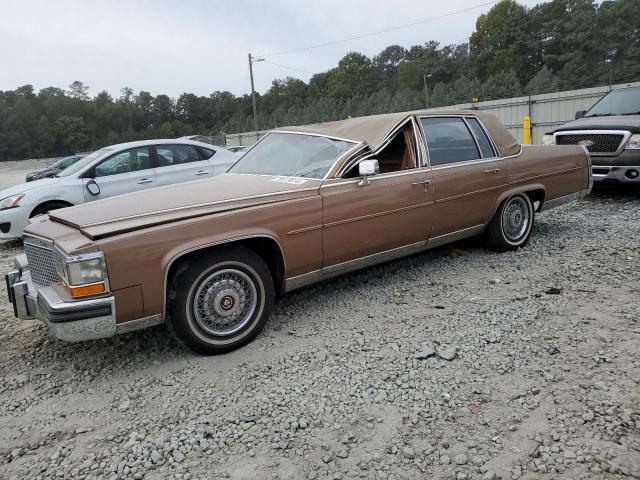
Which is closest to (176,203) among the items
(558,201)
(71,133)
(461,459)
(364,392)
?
(364,392)

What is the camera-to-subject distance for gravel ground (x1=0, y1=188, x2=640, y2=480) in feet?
8.04

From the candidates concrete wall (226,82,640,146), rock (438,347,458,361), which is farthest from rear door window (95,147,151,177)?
concrete wall (226,82,640,146)

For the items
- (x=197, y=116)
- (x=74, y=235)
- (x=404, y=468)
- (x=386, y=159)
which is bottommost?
(x=404, y=468)

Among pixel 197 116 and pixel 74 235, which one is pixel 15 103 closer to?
pixel 197 116

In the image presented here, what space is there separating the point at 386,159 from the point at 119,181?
499cm

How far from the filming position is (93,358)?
365 cm

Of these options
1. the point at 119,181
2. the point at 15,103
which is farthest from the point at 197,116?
the point at 119,181

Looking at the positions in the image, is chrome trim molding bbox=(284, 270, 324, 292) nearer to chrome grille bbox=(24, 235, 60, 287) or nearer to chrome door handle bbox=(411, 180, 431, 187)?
chrome door handle bbox=(411, 180, 431, 187)

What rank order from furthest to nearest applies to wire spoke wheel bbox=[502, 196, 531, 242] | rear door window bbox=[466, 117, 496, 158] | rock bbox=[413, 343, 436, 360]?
wire spoke wheel bbox=[502, 196, 531, 242] → rear door window bbox=[466, 117, 496, 158] → rock bbox=[413, 343, 436, 360]

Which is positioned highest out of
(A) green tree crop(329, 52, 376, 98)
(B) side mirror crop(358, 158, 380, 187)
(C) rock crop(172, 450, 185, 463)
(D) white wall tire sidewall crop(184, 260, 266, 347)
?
(A) green tree crop(329, 52, 376, 98)

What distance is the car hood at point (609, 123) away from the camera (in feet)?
25.5

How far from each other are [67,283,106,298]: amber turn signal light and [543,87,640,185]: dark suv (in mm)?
7823

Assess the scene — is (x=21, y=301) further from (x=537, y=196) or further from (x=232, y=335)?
(x=537, y=196)

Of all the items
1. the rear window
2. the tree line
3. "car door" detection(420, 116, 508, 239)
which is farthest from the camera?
the tree line
